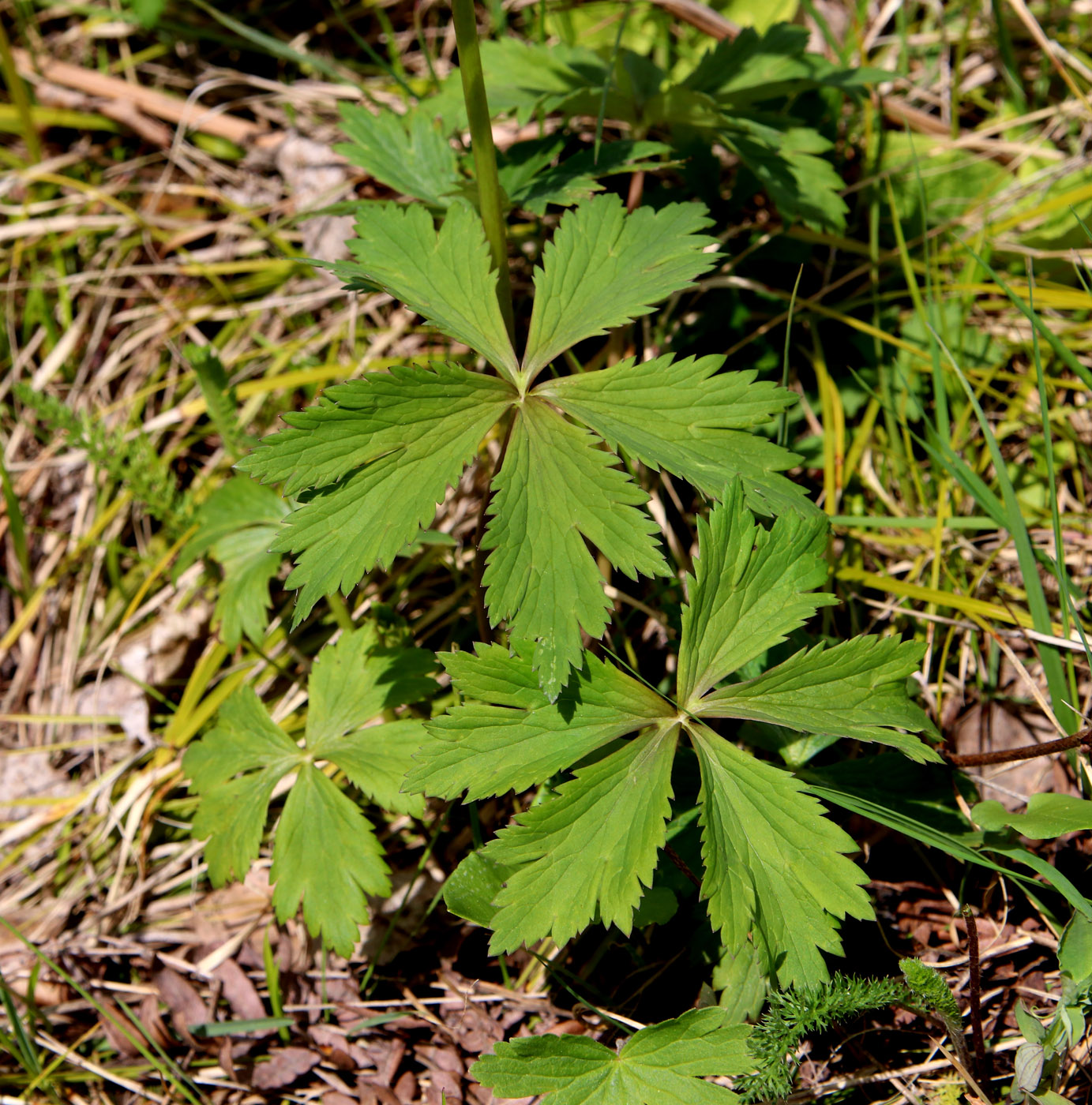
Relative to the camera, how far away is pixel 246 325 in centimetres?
329

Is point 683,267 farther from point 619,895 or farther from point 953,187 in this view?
point 953,187

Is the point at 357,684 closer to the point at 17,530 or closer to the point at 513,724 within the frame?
the point at 513,724

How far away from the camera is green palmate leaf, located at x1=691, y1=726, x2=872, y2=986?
5.00 ft

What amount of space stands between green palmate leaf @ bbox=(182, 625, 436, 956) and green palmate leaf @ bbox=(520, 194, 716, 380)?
803 mm

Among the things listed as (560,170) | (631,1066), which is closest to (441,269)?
(560,170)

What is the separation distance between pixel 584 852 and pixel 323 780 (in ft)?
2.46

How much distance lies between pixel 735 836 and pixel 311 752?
A: 105 cm

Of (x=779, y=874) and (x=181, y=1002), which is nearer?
(x=779, y=874)

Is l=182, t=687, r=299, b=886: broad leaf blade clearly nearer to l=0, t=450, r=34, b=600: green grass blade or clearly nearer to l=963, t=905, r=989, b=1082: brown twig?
l=0, t=450, r=34, b=600: green grass blade

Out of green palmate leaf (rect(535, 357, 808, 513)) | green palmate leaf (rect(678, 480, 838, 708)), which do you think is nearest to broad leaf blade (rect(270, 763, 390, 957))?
green palmate leaf (rect(678, 480, 838, 708))

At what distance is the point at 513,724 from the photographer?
1.68 metres

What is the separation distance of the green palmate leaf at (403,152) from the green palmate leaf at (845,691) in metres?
1.47

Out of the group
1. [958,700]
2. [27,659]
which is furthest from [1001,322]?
[27,659]

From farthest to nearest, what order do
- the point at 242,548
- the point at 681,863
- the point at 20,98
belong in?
the point at 20,98 → the point at 242,548 → the point at 681,863
